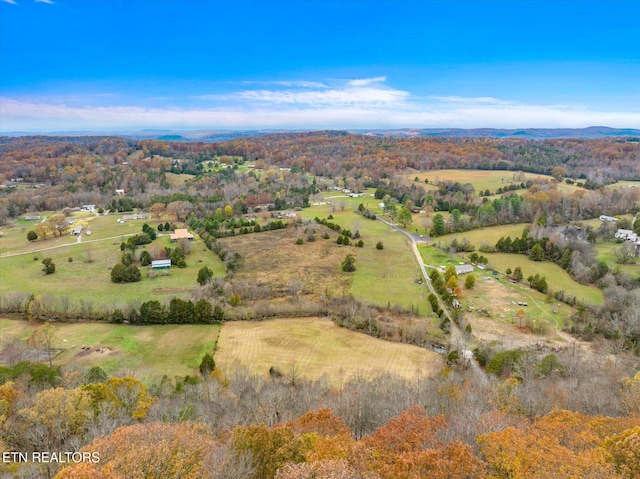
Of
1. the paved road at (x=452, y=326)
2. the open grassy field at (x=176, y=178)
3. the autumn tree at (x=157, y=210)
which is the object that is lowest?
the paved road at (x=452, y=326)

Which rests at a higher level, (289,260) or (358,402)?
(358,402)

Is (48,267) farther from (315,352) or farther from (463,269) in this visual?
(463,269)

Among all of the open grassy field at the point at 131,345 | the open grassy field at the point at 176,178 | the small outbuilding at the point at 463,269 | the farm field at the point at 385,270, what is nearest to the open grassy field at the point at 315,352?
the open grassy field at the point at 131,345

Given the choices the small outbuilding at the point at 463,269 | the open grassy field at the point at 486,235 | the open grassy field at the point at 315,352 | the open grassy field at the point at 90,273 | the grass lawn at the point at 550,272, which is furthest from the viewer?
the open grassy field at the point at 486,235

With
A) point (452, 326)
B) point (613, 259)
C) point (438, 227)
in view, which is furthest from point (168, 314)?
point (613, 259)

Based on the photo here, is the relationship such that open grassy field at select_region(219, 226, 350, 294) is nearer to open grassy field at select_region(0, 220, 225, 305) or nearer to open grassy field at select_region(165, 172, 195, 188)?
open grassy field at select_region(0, 220, 225, 305)

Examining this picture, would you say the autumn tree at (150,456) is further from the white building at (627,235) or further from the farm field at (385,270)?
the white building at (627,235)

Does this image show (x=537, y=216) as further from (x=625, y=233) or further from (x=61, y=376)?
(x=61, y=376)
